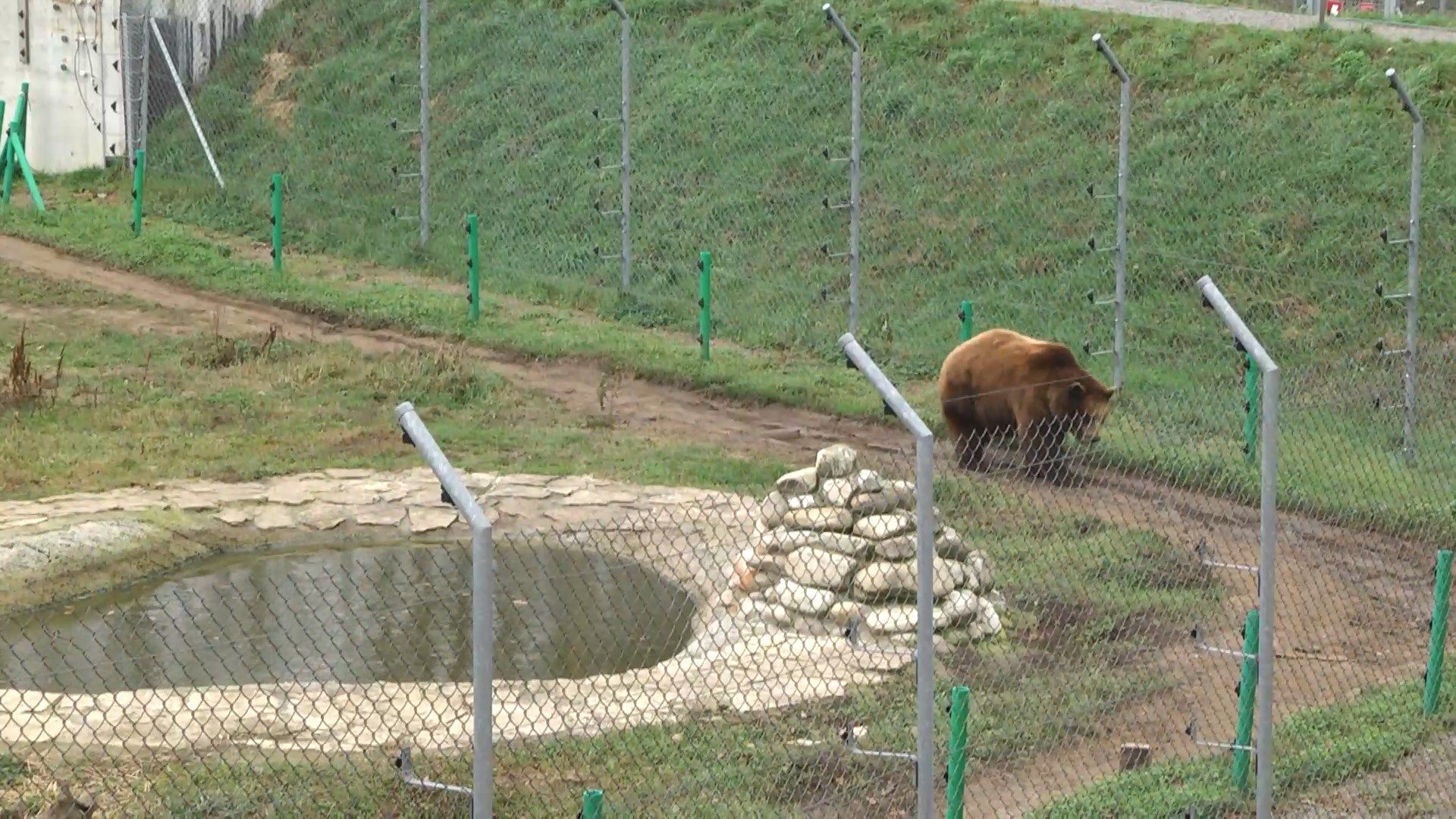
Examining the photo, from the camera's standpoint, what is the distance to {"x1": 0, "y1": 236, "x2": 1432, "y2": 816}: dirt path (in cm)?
965

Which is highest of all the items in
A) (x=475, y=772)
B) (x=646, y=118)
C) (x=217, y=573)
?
(x=646, y=118)

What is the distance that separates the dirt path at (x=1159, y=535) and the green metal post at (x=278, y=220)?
2.27ft

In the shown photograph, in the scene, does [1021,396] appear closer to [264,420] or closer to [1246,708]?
[264,420]

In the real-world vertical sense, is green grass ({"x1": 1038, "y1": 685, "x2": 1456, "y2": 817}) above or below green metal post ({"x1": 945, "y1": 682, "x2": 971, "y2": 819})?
below

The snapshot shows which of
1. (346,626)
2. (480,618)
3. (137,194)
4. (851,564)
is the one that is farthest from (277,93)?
(480,618)

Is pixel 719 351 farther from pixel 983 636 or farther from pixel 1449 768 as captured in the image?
pixel 1449 768

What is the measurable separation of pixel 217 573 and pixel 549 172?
10.1 m

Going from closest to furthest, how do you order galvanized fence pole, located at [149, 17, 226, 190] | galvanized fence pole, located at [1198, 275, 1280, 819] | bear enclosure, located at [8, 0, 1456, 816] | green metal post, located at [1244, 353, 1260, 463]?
1. galvanized fence pole, located at [1198, 275, 1280, 819]
2. bear enclosure, located at [8, 0, 1456, 816]
3. green metal post, located at [1244, 353, 1260, 463]
4. galvanized fence pole, located at [149, 17, 226, 190]

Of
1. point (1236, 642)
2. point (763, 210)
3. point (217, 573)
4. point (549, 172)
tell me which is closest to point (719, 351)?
point (763, 210)

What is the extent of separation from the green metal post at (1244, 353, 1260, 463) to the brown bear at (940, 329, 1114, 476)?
0.96 meters

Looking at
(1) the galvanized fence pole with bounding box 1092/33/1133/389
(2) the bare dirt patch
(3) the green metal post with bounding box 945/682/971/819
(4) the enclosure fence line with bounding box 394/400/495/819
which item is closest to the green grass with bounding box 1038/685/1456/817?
(3) the green metal post with bounding box 945/682/971/819

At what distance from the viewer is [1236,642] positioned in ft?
36.0

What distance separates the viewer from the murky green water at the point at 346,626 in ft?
33.7

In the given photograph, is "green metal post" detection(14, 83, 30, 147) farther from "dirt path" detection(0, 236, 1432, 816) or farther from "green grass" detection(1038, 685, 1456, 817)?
"green grass" detection(1038, 685, 1456, 817)
